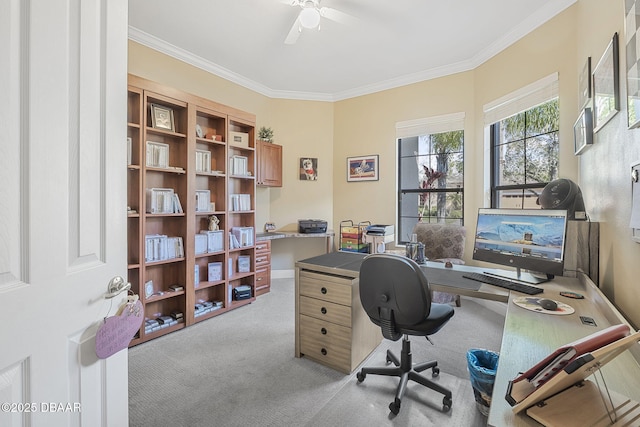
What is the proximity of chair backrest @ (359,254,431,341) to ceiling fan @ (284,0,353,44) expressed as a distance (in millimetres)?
2051

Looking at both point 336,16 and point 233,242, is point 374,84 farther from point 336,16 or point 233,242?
point 233,242

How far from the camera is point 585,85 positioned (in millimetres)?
2045

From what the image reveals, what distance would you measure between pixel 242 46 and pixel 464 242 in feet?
11.8

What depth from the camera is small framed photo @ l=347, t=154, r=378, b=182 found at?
4.43 meters

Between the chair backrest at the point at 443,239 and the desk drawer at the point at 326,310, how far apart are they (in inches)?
78.0

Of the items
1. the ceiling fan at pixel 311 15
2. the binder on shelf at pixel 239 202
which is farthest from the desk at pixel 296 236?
the ceiling fan at pixel 311 15

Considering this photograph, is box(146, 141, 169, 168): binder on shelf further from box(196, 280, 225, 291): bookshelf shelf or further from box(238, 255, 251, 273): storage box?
box(238, 255, 251, 273): storage box

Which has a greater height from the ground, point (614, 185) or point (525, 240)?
point (614, 185)

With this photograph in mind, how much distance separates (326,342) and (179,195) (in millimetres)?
2139

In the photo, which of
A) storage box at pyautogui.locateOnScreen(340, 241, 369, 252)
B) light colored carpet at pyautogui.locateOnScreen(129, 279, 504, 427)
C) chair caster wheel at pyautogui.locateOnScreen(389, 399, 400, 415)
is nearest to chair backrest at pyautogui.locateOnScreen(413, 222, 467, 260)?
storage box at pyautogui.locateOnScreen(340, 241, 369, 252)

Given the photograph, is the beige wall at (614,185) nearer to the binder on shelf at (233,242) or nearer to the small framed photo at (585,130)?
the small framed photo at (585,130)

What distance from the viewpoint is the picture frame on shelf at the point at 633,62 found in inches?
42.5

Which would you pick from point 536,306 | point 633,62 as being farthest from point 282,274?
point 633,62

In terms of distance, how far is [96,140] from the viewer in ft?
2.87
